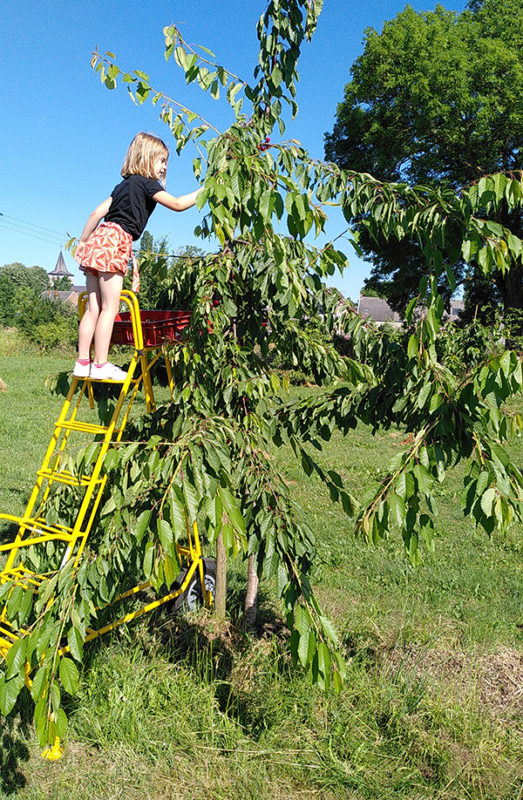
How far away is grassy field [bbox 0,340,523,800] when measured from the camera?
2.65 m

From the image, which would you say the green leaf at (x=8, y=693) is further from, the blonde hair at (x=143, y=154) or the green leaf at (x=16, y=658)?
the blonde hair at (x=143, y=154)

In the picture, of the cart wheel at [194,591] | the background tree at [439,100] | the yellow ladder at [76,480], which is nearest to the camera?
the yellow ladder at [76,480]

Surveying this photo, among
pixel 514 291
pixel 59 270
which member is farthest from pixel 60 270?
pixel 514 291

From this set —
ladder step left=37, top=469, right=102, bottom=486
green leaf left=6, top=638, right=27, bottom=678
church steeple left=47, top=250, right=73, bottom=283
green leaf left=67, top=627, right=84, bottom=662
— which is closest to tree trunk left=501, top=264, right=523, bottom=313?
ladder step left=37, top=469, right=102, bottom=486

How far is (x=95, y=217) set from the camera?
3.03 metres

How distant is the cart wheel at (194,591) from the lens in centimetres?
392

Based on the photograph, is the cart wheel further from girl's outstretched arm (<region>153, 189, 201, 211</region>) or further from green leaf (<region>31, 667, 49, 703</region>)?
girl's outstretched arm (<region>153, 189, 201, 211</region>)

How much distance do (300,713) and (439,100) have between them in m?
22.8

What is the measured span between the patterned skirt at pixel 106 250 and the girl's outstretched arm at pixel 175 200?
0.23 meters

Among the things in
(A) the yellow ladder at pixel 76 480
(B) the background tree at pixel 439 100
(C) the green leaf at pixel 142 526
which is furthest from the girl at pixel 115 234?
(B) the background tree at pixel 439 100

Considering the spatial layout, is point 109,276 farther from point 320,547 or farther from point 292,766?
point 320,547

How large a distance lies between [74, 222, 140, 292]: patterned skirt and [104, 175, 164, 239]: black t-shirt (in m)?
0.04

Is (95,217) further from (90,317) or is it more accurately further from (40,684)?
(40,684)

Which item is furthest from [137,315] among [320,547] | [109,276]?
[320,547]
